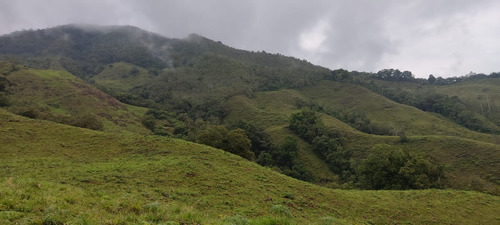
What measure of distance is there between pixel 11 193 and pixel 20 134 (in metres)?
26.8

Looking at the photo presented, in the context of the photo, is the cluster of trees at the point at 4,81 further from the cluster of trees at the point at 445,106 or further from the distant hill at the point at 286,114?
the cluster of trees at the point at 445,106

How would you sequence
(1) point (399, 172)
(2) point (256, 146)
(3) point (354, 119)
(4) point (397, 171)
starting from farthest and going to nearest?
1. (3) point (354, 119)
2. (2) point (256, 146)
3. (4) point (397, 171)
4. (1) point (399, 172)

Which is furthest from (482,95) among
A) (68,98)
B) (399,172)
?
(68,98)

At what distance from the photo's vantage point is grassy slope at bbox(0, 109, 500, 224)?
519 inches

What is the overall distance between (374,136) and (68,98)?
104247 mm

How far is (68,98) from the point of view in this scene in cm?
9162

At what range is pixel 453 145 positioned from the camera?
2840 inches

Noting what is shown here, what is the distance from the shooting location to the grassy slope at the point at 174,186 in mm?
13188

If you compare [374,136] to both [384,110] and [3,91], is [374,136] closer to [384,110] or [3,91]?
[384,110]

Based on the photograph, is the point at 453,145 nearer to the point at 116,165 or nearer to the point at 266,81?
the point at 116,165

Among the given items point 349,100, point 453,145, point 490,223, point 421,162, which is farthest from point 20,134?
point 349,100

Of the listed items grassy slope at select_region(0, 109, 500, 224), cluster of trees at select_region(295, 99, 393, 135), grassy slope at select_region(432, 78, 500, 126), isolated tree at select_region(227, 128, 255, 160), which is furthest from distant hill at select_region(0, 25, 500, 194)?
grassy slope at select_region(0, 109, 500, 224)

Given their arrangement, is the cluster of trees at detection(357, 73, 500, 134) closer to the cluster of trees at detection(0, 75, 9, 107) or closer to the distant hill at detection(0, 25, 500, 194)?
the distant hill at detection(0, 25, 500, 194)

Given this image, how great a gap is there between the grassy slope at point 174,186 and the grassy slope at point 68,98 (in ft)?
173
